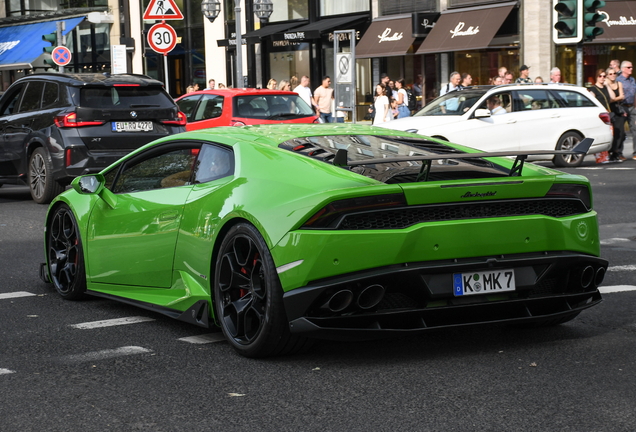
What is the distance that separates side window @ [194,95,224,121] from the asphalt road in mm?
12258

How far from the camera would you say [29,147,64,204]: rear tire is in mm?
13539

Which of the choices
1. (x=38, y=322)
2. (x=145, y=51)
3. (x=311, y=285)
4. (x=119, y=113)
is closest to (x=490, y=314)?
(x=311, y=285)

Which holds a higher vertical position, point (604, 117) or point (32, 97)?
point (32, 97)

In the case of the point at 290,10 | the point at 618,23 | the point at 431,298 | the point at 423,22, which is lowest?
the point at 431,298

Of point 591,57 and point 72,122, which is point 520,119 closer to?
point 72,122

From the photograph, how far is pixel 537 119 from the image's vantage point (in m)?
18.6

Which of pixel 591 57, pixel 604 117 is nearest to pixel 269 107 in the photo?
pixel 604 117

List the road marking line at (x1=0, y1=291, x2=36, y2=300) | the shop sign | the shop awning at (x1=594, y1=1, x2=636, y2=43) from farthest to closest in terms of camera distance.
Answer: the shop sign
the shop awning at (x1=594, y1=1, x2=636, y2=43)
the road marking line at (x1=0, y1=291, x2=36, y2=300)

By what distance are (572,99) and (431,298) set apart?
1504cm

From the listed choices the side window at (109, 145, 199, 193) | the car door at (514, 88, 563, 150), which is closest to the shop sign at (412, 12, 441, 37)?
the car door at (514, 88, 563, 150)

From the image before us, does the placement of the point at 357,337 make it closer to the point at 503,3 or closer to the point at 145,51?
the point at 503,3

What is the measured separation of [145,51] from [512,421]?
40886 millimetres

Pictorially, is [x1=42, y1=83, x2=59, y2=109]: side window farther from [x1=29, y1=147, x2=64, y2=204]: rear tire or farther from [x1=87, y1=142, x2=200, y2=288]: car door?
[x1=87, y1=142, x2=200, y2=288]: car door

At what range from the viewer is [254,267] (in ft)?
16.4
